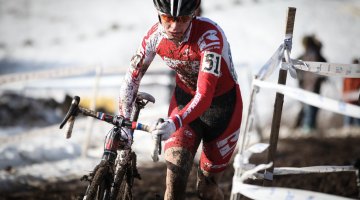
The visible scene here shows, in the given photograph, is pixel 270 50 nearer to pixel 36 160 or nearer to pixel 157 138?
pixel 36 160

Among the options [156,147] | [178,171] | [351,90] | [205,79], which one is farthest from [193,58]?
[351,90]

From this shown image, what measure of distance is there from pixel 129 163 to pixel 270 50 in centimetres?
1771

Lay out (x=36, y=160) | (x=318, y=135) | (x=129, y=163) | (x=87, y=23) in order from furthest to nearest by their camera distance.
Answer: (x=87, y=23) → (x=318, y=135) → (x=36, y=160) → (x=129, y=163)

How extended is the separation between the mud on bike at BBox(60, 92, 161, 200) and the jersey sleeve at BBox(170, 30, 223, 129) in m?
0.45

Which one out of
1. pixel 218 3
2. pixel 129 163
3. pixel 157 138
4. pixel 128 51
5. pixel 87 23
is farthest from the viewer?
Answer: pixel 218 3

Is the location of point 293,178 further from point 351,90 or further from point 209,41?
point 351,90

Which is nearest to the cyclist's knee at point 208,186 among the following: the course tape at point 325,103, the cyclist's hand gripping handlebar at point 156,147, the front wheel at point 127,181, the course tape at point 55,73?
the front wheel at point 127,181

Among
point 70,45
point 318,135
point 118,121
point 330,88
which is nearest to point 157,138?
point 118,121

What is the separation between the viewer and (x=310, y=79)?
45.5 feet

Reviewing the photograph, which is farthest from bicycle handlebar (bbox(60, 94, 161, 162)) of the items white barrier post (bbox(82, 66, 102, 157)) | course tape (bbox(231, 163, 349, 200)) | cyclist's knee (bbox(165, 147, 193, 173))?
white barrier post (bbox(82, 66, 102, 157))

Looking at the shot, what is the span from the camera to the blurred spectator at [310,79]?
522 inches

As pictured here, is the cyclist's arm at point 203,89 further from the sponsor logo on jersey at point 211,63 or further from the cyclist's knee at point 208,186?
the cyclist's knee at point 208,186

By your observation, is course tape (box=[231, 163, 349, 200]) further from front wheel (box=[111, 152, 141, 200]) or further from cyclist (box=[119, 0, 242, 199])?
front wheel (box=[111, 152, 141, 200])

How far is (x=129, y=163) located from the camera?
4.91 metres
